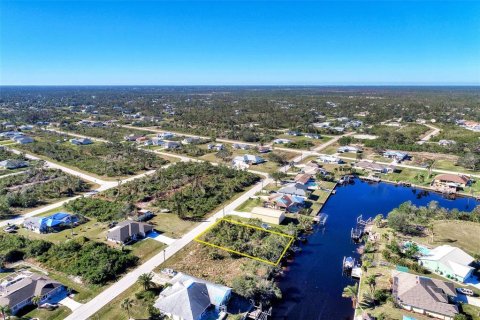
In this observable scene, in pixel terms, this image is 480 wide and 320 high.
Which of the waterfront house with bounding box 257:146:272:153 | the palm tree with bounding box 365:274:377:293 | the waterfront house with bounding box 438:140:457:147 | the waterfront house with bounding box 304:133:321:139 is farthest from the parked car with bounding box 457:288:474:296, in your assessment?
the waterfront house with bounding box 304:133:321:139

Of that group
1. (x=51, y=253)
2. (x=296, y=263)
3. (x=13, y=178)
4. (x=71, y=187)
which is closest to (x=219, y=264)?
(x=296, y=263)

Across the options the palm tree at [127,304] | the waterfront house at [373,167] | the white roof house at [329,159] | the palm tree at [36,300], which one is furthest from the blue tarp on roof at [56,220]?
the waterfront house at [373,167]

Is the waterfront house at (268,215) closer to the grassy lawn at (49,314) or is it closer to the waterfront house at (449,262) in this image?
the waterfront house at (449,262)

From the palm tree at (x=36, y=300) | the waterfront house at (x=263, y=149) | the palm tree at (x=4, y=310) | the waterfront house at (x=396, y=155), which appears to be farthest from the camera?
the waterfront house at (x=263, y=149)

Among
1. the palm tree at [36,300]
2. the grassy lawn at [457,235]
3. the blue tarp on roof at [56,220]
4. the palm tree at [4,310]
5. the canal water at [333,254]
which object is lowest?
the canal water at [333,254]

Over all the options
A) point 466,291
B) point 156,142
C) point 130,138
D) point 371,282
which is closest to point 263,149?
point 156,142

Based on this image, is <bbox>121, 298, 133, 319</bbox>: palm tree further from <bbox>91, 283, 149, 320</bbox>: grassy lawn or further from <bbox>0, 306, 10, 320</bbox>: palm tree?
<bbox>0, 306, 10, 320</bbox>: palm tree

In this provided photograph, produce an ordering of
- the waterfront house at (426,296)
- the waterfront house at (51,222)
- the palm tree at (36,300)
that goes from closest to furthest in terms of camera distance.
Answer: the waterfront house at (426,296)
the palm tree at (36,300)
the waterfront house at (51,222)
